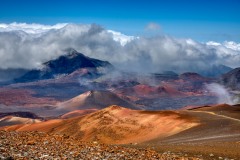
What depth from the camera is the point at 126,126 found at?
87.0 m

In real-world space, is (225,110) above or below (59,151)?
above

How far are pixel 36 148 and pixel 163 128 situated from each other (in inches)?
2149

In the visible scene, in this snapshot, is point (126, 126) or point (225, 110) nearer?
point (126, 126)

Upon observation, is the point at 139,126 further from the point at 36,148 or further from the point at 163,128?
the point at 36,148

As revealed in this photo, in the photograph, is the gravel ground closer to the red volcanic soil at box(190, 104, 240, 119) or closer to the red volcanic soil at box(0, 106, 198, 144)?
the red volcanic soil at box(0, 106, 198, 144)

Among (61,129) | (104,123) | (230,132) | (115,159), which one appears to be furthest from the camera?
(61,129)

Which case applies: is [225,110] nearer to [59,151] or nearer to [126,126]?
[126,126]

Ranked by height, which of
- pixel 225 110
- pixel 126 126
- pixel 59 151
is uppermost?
pixel 225 110

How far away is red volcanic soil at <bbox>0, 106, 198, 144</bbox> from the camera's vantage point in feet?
243

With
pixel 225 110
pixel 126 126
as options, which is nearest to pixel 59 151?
pixel 126 126

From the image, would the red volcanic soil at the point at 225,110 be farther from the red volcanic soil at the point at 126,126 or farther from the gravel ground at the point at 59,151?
the gravel ground at the point at 59,151

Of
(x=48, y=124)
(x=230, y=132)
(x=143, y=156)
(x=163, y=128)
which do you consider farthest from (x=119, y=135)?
(x=143, y=156)

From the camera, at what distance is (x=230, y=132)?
54.4m

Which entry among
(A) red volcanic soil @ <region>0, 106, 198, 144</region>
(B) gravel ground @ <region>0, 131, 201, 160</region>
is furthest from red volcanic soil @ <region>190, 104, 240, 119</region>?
(B) gravel ground @ <region>0, 131, 201, 160</region>
